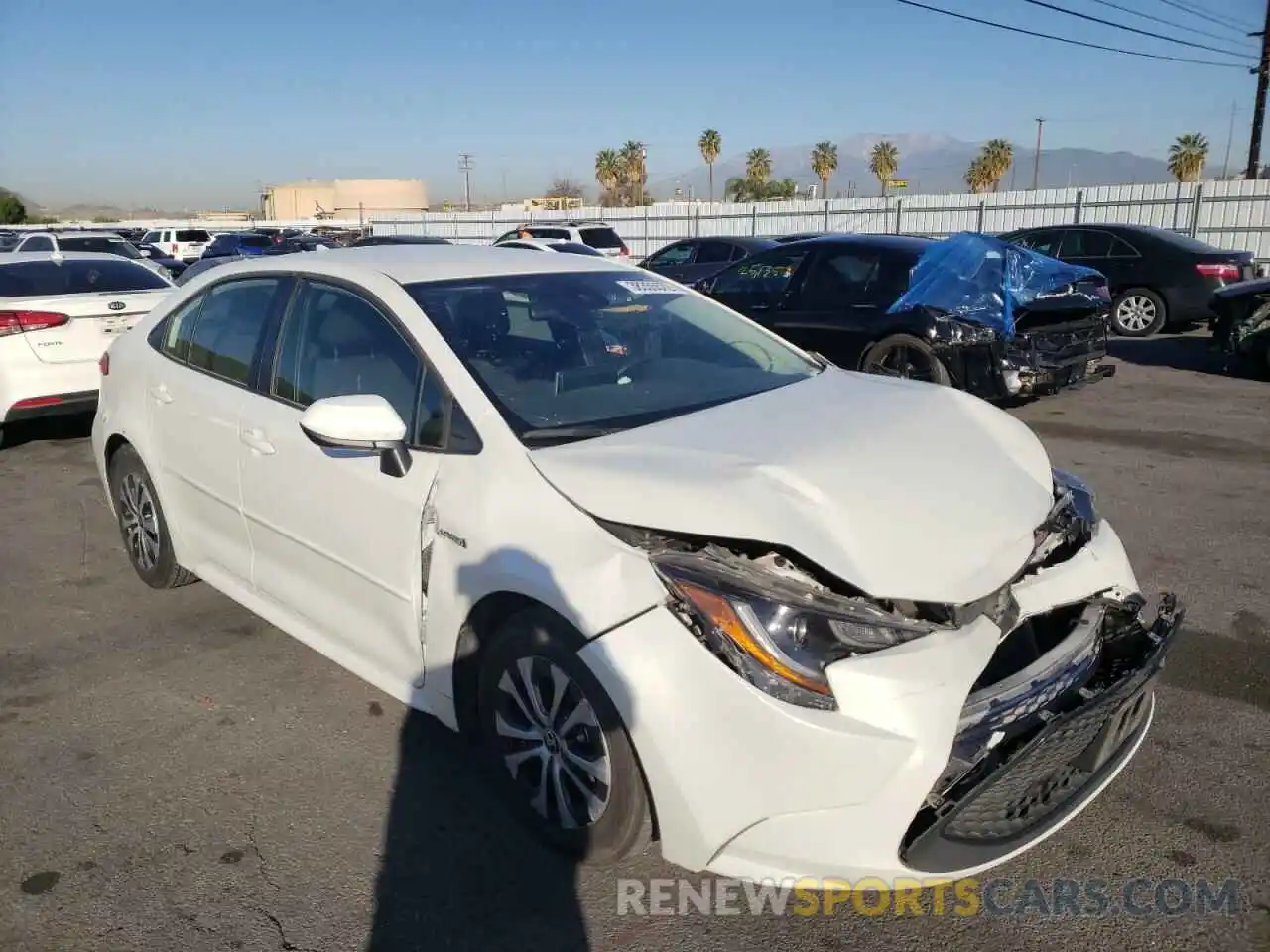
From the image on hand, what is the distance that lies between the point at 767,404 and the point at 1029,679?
4.05ft

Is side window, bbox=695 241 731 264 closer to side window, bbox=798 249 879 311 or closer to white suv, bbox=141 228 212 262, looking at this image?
side window, bbox=798 249 879 311

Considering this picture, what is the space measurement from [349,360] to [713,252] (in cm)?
1357

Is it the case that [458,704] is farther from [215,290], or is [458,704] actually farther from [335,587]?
[215,290]

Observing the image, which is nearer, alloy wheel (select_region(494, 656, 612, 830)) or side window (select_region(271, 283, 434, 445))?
alloy wheel (select_region(494, 656, 612, 830))

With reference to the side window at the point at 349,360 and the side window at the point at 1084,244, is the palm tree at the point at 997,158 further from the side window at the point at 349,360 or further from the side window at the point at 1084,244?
the side window at the point at 349,360

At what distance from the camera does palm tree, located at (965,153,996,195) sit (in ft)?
191

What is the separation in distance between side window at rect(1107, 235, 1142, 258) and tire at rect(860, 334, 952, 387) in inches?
272

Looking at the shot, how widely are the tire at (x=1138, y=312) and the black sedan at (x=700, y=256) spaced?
16.9 feet

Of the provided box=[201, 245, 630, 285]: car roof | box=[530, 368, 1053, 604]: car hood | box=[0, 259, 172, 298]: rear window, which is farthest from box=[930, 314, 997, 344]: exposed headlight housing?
box=[0, 259, 172, 298]: rear window

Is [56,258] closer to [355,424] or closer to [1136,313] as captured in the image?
[355,424]

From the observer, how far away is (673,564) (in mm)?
2426

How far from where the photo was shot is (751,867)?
91.3 inches

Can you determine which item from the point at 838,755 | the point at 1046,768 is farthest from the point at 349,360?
the point at 1046,768

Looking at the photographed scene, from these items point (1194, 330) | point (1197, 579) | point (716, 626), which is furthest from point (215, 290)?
point (1194, 330)
